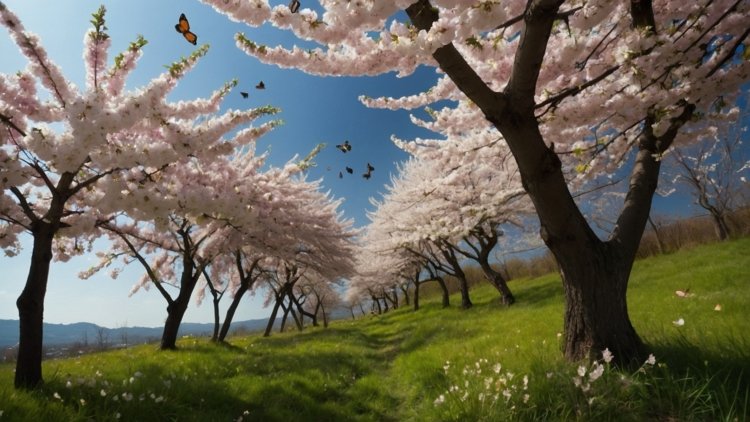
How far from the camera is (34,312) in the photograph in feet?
18.6

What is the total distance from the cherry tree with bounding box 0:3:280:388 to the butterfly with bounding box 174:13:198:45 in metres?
0.31

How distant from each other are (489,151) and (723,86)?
4.25 m

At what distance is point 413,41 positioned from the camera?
3311 millimetres

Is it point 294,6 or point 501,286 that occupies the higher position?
point 294,6

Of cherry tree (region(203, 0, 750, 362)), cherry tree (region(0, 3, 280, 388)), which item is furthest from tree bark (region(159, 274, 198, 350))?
cherry tree (region(203, 0, 750, 362))

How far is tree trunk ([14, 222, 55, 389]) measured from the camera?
17.6ft

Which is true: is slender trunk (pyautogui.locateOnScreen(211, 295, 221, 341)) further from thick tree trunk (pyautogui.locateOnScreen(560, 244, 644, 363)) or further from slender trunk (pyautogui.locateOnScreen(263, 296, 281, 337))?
thick tree trunk (pyautogui.locateOnScreen(560, 244, 644, 363))

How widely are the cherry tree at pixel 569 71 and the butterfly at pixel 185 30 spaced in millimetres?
1569

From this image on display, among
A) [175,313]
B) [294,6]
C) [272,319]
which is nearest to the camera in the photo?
[294,6]

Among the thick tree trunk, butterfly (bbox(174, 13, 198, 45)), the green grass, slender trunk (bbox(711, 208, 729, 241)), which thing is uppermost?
butterfly (bbox(174, 13, 198, 45))

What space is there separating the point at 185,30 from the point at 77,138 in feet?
7.52

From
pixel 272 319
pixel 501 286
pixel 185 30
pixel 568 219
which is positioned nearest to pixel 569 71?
pixel 568 219

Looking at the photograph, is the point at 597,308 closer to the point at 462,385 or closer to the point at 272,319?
the point at 462,385

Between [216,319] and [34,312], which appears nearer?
[34,312]
